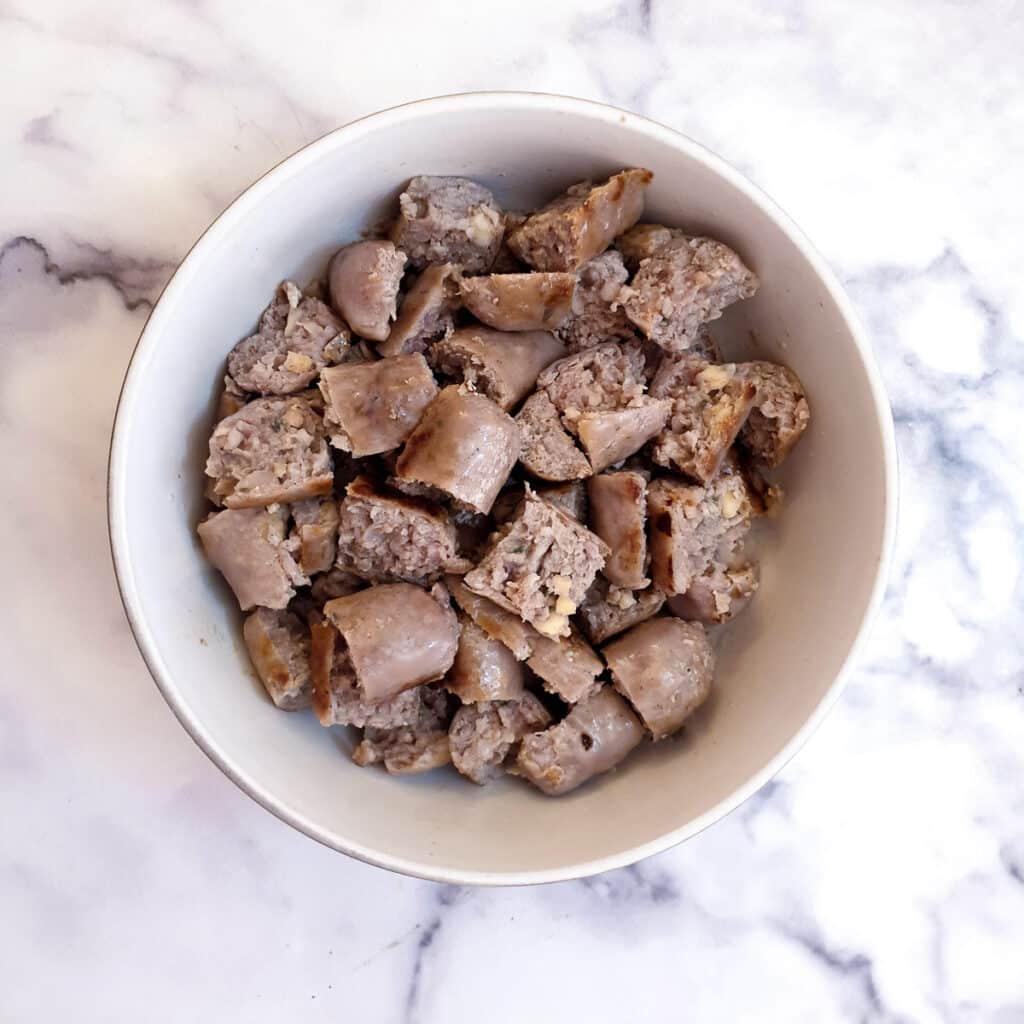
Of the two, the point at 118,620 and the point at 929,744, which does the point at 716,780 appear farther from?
the point at 118,620

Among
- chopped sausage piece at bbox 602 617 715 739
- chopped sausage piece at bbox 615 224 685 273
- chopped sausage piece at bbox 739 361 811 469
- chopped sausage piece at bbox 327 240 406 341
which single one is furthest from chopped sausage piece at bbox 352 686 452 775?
chopped sausage piece at bbox 615 224 685 273

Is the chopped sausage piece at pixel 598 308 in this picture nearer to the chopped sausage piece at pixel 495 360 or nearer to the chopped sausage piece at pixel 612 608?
the chopped sausage piece at pixel 495 360

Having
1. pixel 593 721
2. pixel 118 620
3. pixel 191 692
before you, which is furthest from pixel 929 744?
pixel 118 620

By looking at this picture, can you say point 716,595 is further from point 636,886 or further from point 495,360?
point 636,886

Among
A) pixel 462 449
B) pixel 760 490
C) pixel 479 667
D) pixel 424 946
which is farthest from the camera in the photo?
pixel 424 946

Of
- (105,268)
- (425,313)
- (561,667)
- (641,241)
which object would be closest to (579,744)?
(561,667)

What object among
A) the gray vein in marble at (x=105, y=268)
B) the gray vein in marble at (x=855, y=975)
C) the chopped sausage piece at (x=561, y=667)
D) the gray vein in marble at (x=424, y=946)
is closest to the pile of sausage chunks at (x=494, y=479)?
the chopped sausage piece at (x=561, y=667)
